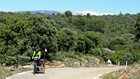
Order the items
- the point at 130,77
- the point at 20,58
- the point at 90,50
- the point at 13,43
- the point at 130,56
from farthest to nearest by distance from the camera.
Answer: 1. the point at 90,50
2. the point at 130,56
3. the point at 13,43
4. the point at 20,58
5. the point at 130,77

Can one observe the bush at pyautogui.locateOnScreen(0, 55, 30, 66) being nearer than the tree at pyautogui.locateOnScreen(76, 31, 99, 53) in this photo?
Yes

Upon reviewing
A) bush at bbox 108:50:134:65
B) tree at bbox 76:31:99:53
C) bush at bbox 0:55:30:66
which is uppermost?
bush at bbox 0:55:30:66

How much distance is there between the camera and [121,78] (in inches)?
725

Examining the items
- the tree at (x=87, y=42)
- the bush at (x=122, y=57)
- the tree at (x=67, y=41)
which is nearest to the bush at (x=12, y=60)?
the tree at (x=67, y=41)

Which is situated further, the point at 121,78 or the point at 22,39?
the point at 22,39

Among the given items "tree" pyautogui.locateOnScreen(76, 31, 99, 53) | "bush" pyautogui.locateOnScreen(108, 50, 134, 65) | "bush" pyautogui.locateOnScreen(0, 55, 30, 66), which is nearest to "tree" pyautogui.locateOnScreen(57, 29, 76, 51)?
"tree" pyautogui.locateOnScreen(76, 31, 99, 53)

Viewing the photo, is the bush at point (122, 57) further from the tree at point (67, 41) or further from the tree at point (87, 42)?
the tree at point (87, 42)

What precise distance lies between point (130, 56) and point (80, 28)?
179 feet

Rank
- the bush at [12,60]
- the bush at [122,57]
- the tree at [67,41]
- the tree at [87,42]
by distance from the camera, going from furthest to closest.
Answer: the tree at [87,42] < the tree at [67,41] < the bush at [122,57] < the bush at [12,60]

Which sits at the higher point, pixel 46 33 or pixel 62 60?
pixel 46 33

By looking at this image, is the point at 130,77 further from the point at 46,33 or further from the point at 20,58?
the point at 46,33

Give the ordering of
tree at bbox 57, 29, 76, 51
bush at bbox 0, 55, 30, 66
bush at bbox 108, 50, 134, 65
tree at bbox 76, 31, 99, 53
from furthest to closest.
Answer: tree at bbox 76, 31, 99, 53
tree at bbox 57, 29, 76, 51
bush at bbox 108, 50, 134, 65
bush at bbox 0, 55, 30, 66

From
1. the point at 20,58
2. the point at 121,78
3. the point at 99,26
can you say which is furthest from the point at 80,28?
the point at 121,78

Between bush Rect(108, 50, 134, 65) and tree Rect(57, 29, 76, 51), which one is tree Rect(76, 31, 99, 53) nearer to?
tree Rect(57, 29, 76, 51)
